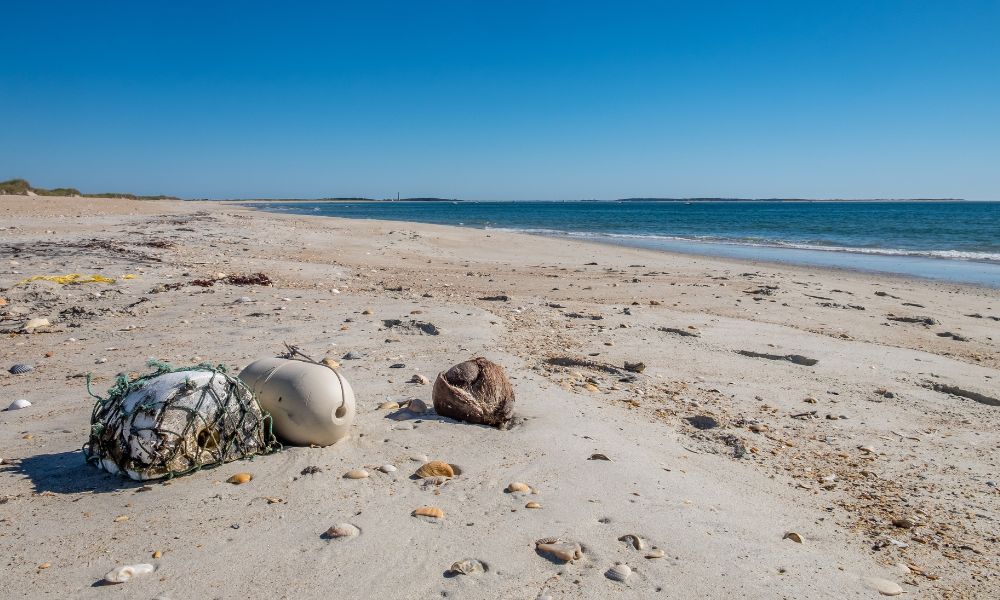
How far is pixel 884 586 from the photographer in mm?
2771

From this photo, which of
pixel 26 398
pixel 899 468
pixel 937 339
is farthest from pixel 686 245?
pixel 26 398

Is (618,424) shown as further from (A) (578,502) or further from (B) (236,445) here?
(B) (236,445)

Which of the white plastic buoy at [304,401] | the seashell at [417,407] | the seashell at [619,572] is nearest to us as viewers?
the seashell at [619,572]

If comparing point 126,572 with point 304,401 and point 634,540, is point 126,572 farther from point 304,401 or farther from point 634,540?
point 634,540

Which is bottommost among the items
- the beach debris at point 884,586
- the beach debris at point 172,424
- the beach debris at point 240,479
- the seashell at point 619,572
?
the beach debris at point 884,586

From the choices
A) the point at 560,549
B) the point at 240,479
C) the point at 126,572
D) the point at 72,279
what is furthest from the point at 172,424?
the point at 72,279

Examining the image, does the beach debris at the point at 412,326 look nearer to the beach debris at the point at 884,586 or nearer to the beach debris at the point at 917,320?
the beach debris at the point at 884,586

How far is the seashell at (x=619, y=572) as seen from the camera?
8.77ft

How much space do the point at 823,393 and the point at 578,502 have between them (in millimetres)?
3485

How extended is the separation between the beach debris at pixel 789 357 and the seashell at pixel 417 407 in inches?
157

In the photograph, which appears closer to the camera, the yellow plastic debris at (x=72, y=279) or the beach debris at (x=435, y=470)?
the beach debris at (x=435, y=470)

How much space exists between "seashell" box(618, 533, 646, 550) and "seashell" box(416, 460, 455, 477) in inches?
42.6

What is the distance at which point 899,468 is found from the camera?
13.8 ft

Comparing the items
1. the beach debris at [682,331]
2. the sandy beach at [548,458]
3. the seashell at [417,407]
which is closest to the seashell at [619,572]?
the sandy beach at [548,458]
